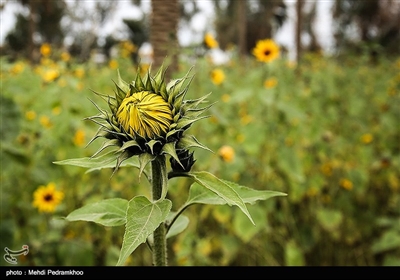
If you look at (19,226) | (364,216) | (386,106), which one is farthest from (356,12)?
(19,226)

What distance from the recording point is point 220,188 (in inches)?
24.5

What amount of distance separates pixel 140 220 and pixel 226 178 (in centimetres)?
138

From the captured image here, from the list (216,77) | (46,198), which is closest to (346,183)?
(216,77)

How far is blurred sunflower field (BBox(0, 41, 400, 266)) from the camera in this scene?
5.65 feet

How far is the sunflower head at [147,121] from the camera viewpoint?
62 centimetres

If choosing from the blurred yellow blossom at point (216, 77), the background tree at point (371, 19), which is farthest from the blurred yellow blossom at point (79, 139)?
the background tree at point (371, 19)

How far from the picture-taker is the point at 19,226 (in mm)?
1825

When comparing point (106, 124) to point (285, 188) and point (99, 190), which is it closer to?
point (99, 190)

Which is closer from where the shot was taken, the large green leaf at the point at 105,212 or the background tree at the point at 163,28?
the large green leaf at the point at 105,212

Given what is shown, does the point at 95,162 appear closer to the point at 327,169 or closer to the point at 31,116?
the point at 31,116

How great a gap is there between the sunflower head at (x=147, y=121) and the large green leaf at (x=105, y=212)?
0.40 ft

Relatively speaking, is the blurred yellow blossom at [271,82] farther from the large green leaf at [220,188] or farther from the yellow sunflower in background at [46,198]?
the large green leaf at [220,188]

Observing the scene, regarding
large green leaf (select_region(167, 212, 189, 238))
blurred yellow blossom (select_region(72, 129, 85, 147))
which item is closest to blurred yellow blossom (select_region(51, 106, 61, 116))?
blurred yellow blossom (select_region(72, 129, 85, 147))

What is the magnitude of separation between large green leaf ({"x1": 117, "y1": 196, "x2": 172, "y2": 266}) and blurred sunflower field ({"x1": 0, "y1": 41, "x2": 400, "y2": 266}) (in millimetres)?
833
